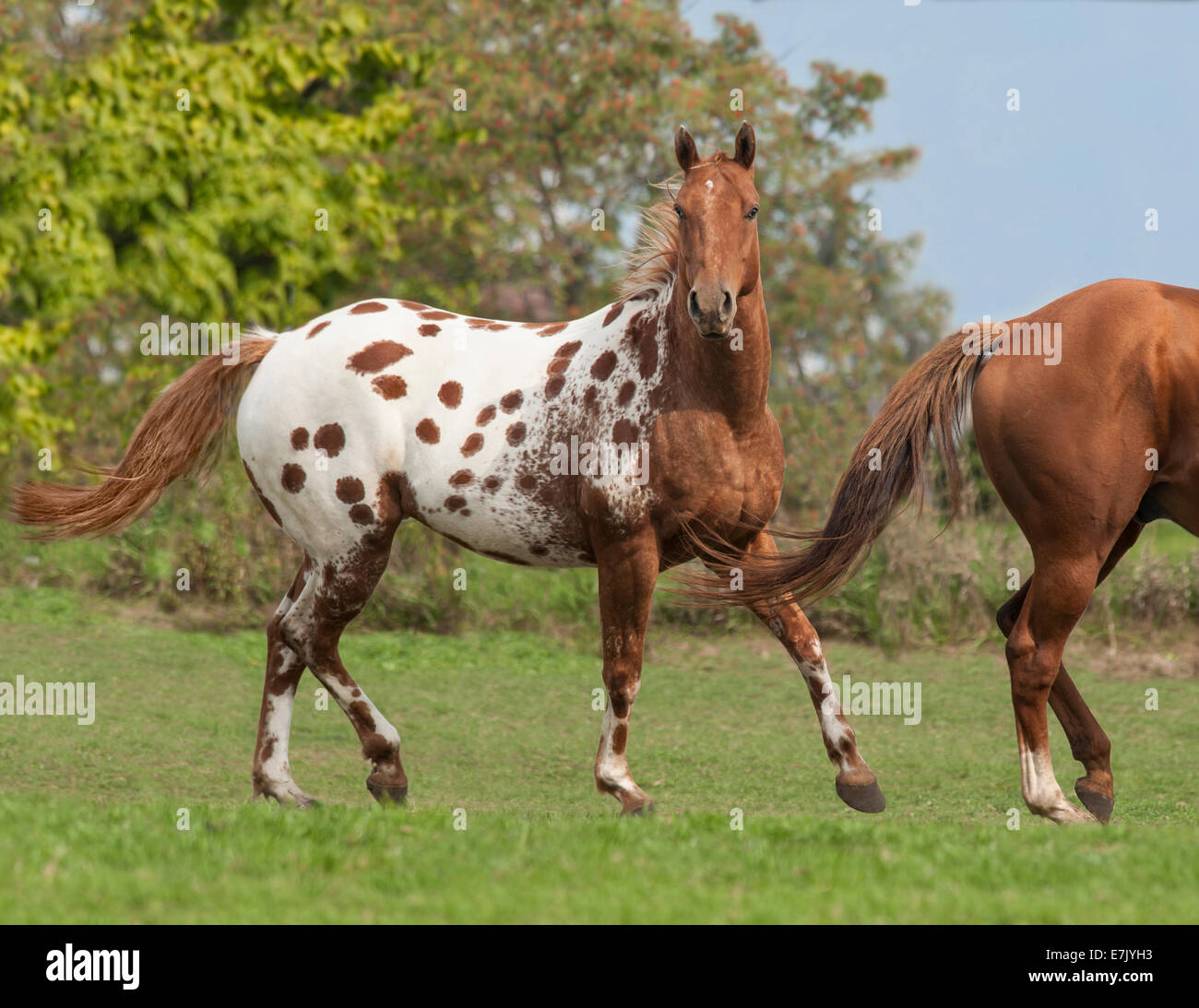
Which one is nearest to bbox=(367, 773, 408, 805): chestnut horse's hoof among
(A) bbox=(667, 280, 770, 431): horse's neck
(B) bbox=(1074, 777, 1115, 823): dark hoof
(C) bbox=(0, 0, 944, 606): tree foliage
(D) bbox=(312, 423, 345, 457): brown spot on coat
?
(D) bbox=(312, 423, 345, 457): brown spot on coat

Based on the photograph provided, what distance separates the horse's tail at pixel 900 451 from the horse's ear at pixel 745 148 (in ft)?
4.05

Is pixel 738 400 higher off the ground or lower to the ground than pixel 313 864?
higher

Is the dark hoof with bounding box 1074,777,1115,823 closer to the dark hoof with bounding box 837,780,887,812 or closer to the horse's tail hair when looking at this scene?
the dark hoof with bounding box 837,780,887,812

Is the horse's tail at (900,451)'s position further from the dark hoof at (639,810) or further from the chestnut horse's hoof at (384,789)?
the chestnut horse's hoof at (384,789)

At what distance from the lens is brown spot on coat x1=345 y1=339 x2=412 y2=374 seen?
258 inches

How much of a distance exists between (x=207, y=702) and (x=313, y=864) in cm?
588

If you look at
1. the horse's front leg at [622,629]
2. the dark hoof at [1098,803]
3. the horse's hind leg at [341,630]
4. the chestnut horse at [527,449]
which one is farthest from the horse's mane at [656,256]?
the dark hoof at [1098,803]

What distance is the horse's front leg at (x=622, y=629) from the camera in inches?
231

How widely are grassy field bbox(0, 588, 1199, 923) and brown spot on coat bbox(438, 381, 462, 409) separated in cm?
178

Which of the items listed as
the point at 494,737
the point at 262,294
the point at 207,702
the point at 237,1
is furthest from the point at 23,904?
the point at 237,1

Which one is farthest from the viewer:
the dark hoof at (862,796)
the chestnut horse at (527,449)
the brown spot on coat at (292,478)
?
the brown spot on coat at (292,478)

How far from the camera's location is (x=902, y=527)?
12.5 metres

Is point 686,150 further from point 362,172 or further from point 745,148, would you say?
point 362,172

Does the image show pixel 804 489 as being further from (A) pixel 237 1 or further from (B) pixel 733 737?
(A) pixel 237 1
